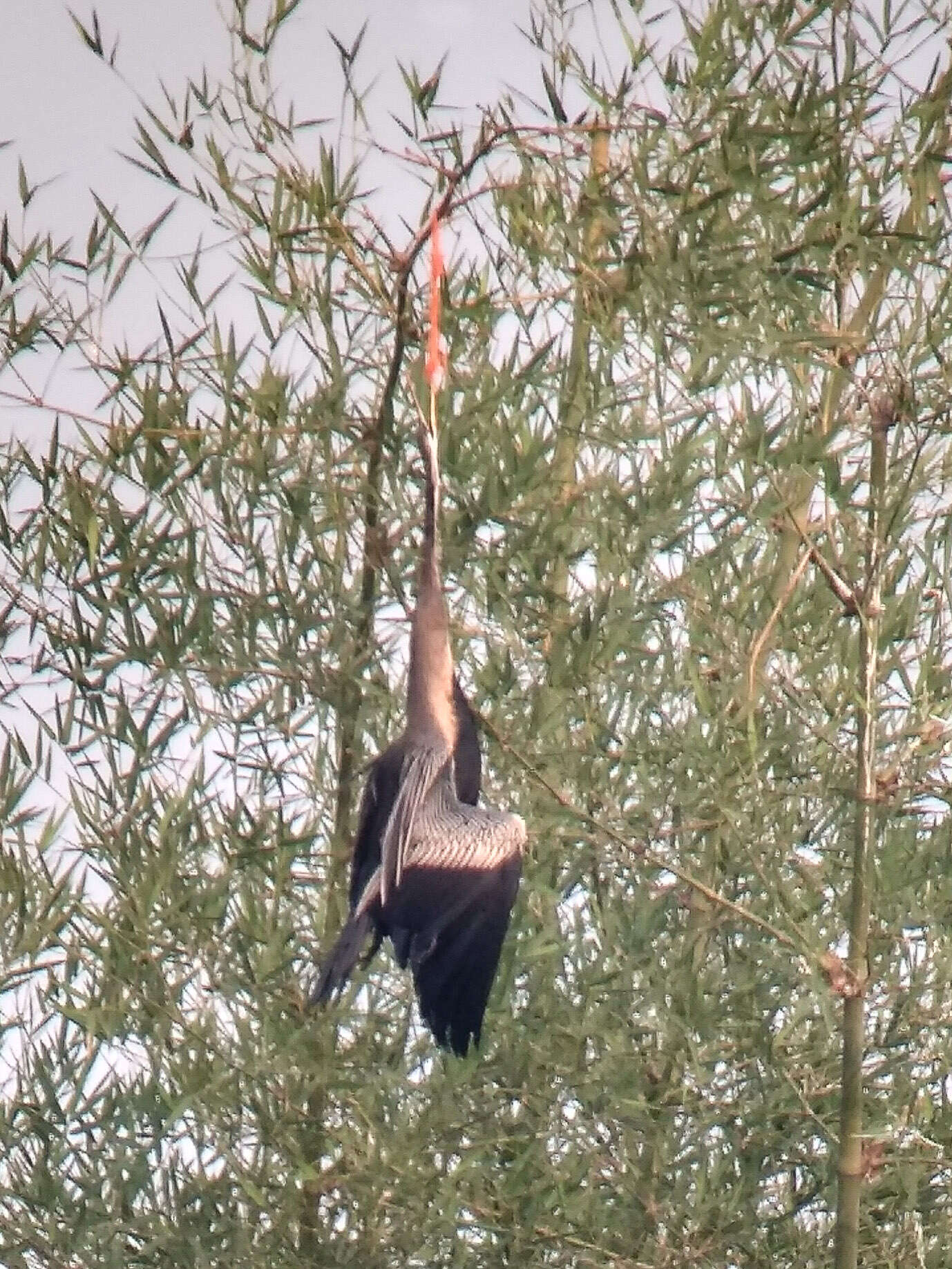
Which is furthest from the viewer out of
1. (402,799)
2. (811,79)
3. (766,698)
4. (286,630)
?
(766,698)

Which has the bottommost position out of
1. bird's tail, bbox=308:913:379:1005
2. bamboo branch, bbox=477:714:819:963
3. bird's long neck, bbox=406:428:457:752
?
bird's tail, bbox=308:913:379:1005

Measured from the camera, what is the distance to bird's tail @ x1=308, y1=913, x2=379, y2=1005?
2898mm

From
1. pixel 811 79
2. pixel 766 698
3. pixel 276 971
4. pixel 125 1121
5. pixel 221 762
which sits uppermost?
pixel 811 79

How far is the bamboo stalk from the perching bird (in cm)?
113

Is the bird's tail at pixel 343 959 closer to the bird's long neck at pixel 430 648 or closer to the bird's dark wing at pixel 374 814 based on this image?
the bird's dark wing at pixel 374 814

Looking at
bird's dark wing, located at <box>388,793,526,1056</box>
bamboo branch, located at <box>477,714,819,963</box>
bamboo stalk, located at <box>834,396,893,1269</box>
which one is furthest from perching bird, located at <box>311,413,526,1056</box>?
bamboo stalk, located at <box>834,396,893,1269</box>

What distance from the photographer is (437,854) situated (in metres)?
3.16

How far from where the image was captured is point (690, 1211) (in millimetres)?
4195

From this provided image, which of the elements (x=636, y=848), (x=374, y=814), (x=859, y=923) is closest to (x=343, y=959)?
(x=374, y=814)

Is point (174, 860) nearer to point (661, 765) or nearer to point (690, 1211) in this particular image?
point (661, 765)

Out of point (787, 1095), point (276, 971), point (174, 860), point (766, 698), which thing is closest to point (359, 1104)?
point (276, 971)

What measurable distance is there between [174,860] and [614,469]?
4.32ft

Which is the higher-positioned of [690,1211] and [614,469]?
[614,469]

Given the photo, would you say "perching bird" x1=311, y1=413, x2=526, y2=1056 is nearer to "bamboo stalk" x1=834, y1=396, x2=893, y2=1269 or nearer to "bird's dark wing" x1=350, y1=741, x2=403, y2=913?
"bird's dark wing" x1=350, y1=741, x2=403, y2=913
